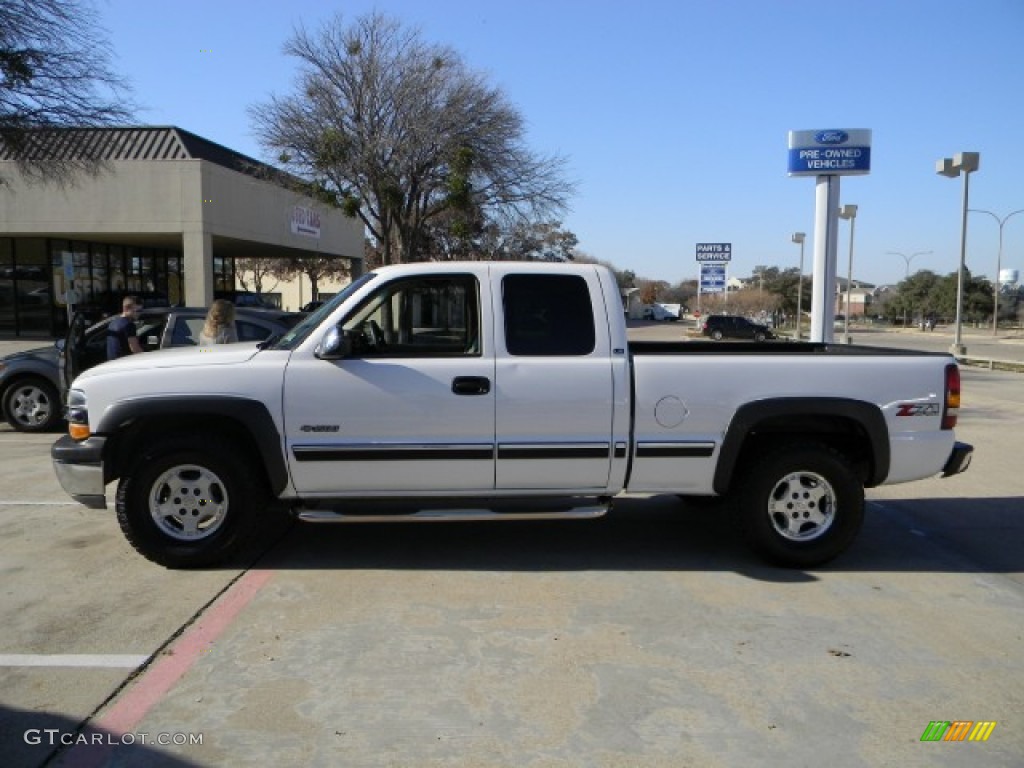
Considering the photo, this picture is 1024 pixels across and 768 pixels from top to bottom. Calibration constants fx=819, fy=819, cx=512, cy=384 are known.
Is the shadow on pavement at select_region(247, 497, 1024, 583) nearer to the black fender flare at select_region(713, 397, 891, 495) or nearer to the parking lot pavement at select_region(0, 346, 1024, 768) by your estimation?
the parking lot pavement at select_region(0, 346, 1024, 768)

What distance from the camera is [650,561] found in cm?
559

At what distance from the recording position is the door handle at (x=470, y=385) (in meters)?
5.04

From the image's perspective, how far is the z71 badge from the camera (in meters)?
5.26

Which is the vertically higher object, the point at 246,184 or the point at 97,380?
the point at 246,184

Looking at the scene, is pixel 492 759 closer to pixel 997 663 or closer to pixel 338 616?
pixel 338 616

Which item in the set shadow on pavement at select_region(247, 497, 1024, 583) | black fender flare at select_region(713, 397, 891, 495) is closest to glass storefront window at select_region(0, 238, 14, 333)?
shadow on pavement at select_region(247, 497, 1024, 583)

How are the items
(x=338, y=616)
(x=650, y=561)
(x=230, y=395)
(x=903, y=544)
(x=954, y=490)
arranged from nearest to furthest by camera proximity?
1. (x=338, y=616)
2. (x=230, y=395)
3. (x=650, y=561)
4. (x=903, y=544)
5. (x=954, y=490)

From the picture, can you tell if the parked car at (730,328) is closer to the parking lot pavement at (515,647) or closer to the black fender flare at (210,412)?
the parking lot pavement at (515,647)

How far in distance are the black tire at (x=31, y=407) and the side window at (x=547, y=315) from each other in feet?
25.6

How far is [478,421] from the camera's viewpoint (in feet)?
16.6

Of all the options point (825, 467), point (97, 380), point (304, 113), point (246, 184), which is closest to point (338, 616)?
point (97, 380)

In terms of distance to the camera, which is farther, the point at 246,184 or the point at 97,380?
the point at 246,184

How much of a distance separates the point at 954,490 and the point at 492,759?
6.31 metres

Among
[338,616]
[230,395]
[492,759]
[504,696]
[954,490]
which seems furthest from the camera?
[954,490]
